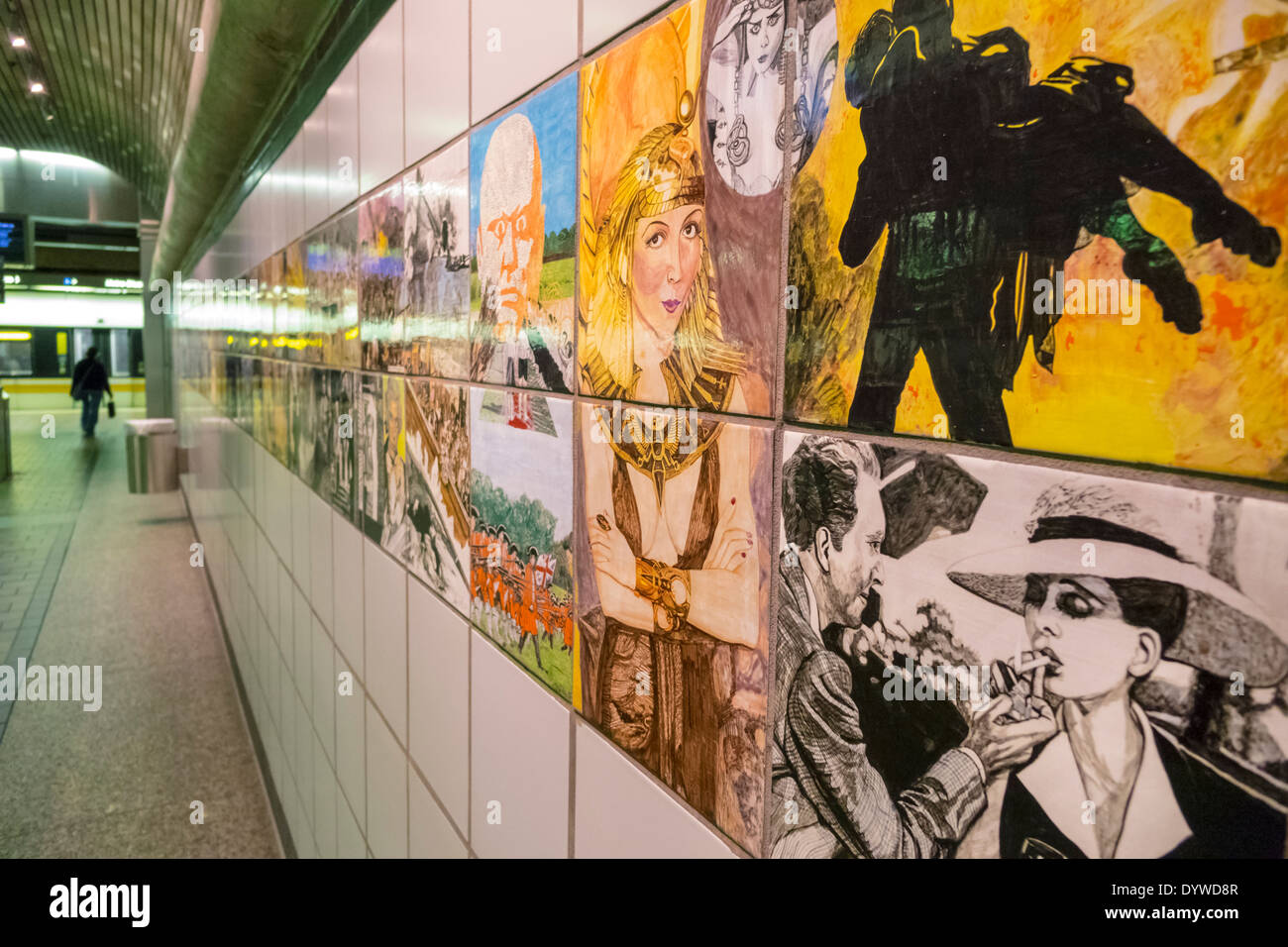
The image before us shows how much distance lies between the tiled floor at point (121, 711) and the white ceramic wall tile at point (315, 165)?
2.35 meters

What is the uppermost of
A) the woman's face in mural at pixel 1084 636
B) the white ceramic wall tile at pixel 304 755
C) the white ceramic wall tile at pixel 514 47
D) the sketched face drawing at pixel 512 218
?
the white ceramic wall tile at pixel 514 47

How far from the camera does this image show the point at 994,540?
0.44m

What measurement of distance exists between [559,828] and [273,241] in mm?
2751

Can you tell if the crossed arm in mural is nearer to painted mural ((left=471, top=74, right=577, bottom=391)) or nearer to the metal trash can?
painted mural ((left=471, top=74, right=577, bottom=391))

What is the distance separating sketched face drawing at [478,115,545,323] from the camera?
3.13 ft

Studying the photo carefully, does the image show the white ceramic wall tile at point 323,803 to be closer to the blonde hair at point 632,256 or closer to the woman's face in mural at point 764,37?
the blonde hair at point 632,256

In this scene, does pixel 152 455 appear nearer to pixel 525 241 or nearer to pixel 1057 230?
pixel 525 241

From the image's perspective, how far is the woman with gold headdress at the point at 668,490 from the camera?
2.15 ft

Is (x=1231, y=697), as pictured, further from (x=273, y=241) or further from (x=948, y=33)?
(x=273, y=241)

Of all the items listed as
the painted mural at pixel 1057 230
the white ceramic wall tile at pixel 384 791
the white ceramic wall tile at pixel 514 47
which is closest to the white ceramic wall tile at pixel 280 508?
the white ceramic wall tile at pixel 384 791

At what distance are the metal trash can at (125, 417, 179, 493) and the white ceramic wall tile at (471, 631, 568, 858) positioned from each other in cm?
924

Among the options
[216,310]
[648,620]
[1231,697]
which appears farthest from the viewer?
[216,310]

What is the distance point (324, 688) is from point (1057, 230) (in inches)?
89.4
